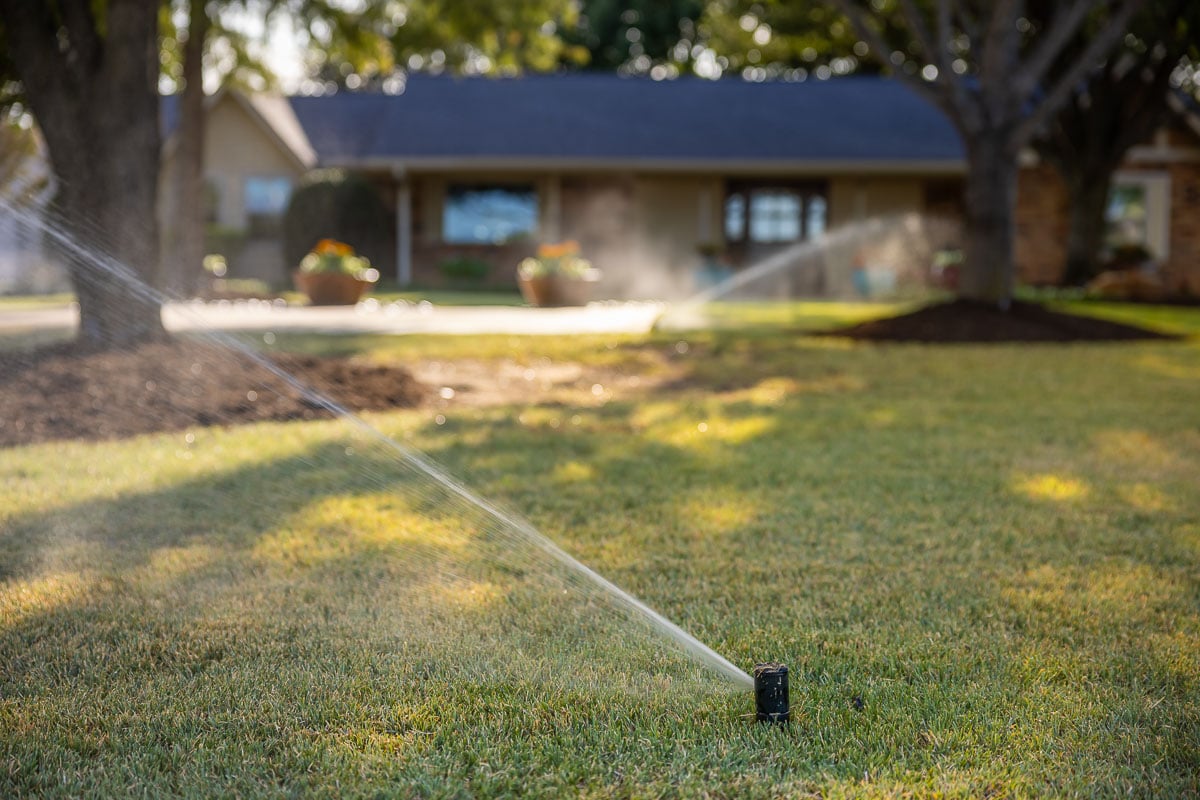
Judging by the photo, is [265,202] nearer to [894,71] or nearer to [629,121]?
[629,121]

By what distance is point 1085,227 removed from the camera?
811 inches

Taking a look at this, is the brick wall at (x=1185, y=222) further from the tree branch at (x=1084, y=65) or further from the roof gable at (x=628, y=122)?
the tree branch at (x=1084, y=65)

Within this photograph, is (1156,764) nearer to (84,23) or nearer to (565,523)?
(565,523)

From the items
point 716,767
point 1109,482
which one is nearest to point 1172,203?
point 1109,482

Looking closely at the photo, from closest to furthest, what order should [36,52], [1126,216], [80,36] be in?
[36,52] < [80,36] < [1126,216]

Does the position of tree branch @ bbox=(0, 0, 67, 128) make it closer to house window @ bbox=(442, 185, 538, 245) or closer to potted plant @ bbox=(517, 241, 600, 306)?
potted plant @ bbox=(517, 241, 600, 306)

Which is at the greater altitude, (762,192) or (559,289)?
(762,192)

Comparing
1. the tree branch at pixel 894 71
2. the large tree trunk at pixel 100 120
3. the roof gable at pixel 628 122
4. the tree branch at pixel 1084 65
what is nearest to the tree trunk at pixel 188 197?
the roof gable at pixel 628 122

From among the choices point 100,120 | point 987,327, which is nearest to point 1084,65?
point 987,327

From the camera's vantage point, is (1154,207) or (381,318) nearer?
(381,318)

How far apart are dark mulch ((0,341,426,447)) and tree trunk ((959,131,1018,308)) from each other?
6754 mm

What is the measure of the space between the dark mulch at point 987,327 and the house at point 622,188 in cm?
1069

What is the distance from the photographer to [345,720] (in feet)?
7.75

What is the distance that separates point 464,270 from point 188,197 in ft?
18.8
